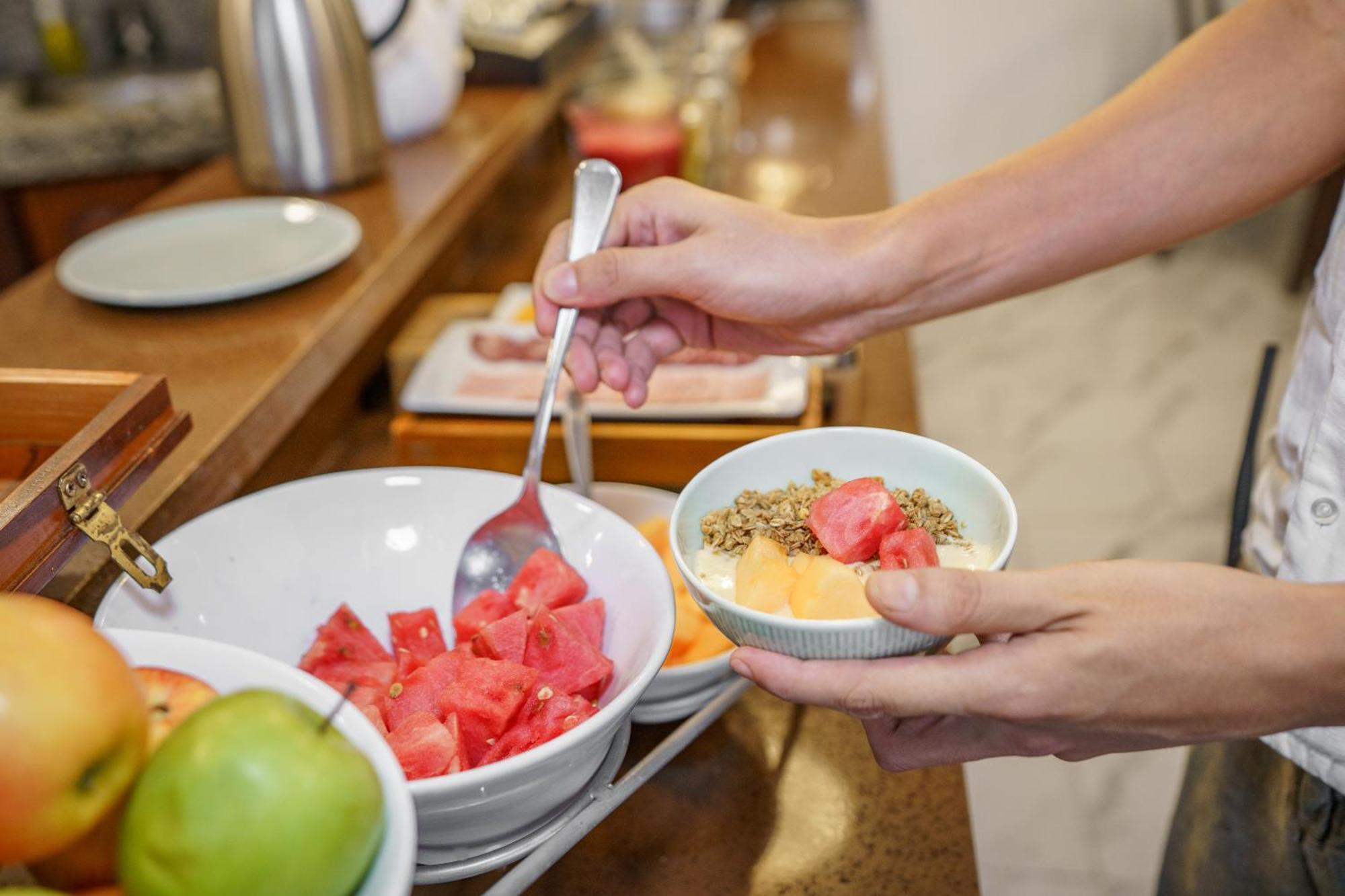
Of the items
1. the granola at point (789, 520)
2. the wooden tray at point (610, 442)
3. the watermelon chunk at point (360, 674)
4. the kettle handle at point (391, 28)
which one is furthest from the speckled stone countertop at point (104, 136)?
the granola at point (789, 520)

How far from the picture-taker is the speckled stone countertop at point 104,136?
7.98 ft

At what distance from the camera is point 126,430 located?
77 cm

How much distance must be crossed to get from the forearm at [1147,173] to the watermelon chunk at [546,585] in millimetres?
387

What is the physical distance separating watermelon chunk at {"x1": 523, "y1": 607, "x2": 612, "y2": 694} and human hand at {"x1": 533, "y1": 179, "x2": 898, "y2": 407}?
12.8 inches

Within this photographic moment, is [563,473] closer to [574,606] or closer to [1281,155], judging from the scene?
[574,606]

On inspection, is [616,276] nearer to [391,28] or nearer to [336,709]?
[336,709]

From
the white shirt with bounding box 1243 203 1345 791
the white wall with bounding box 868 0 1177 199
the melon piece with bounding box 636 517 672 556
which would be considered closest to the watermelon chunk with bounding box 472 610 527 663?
the melon piece with bounding box 636 517 672 556

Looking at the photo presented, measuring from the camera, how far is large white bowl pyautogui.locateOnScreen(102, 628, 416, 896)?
47cm

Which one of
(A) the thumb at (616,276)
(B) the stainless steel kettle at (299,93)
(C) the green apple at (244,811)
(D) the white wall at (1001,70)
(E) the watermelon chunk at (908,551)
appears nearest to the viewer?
(C) the green apple at (244,811)

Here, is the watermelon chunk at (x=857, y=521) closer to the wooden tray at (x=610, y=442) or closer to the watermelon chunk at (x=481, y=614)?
the watermelon chunk at (x=481, y=614)

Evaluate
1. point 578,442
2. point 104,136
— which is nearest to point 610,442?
point 578,442

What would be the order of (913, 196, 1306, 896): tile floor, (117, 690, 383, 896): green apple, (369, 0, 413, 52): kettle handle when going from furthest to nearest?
(913, 196, 1306, 896): tile floor → (369, 0, 413, 52): kettle handle → (117, 690, 383, 896): green apple

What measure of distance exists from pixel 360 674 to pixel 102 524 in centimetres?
20

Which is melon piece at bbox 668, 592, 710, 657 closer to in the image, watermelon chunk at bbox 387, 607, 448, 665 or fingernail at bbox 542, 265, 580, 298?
watermelon chunk at bbox 387, 607, 448, 665
